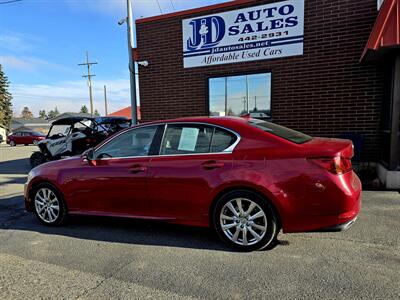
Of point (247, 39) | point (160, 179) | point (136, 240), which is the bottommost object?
point (136, 240)

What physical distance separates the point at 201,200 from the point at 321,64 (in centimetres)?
551

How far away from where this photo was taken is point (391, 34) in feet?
18.3

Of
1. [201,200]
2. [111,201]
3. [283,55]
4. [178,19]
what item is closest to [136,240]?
[111,201]

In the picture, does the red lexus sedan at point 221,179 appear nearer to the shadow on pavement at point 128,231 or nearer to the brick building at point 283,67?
the shadow on pavement at point 128,231

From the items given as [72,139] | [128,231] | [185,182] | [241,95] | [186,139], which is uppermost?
[241,95]

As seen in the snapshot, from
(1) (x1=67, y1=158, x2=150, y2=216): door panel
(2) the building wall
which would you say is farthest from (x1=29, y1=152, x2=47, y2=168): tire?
(1) (x1=67, y1=158, x2=150, y2=216): door panel

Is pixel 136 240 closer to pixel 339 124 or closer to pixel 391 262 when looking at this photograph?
pixel 391 262

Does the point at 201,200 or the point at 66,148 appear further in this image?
the point at 66,148

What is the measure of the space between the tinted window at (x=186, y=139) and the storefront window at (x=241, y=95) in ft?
15.7

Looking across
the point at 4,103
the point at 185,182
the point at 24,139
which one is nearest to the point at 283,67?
the point at 185,182

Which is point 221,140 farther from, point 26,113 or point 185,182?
point 26,113

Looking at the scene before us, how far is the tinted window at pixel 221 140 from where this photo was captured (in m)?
3.87

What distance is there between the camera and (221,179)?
375 centimetres

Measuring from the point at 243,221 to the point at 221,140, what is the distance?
1007 millimetres
